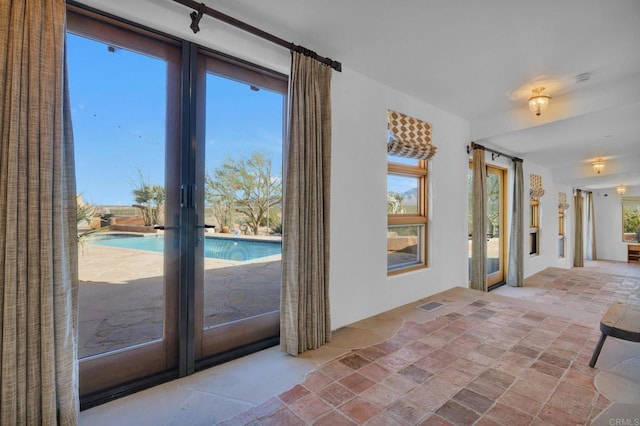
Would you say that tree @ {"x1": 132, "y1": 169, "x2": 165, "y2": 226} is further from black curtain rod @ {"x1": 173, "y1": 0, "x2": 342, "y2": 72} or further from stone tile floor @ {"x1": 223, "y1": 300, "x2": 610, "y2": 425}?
stone tile floor @ {"x1": 223, "y1": 300, "x2": 610, "y2": 425}

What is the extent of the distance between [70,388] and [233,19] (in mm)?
2373

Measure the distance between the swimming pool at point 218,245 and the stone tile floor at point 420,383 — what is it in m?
0.79

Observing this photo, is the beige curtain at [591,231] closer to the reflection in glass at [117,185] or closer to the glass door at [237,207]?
the glass door at [237,207]

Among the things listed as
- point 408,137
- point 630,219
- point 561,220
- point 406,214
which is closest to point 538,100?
point 408,137

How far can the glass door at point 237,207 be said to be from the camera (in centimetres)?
212

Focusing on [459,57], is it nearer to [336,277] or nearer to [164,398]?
[336,277]

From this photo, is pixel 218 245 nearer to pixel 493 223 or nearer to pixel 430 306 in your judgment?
pixel 430 306

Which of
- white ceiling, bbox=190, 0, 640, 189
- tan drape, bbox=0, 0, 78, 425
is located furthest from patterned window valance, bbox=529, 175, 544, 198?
tan drape, bbox=0, 0, 78, 425

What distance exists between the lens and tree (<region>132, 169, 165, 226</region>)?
6.33 ft

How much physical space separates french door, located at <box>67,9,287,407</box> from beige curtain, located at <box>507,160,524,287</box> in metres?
5.35

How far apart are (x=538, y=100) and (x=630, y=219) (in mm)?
11505

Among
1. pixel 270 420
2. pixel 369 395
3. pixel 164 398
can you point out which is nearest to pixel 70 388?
pixel 164 398

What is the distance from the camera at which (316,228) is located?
2334 millimetres

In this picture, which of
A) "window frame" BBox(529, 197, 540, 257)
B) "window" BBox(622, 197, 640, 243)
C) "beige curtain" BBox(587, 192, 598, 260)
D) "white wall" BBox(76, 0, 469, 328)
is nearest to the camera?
"white wall" BBox(76, 0, 469, 328)
